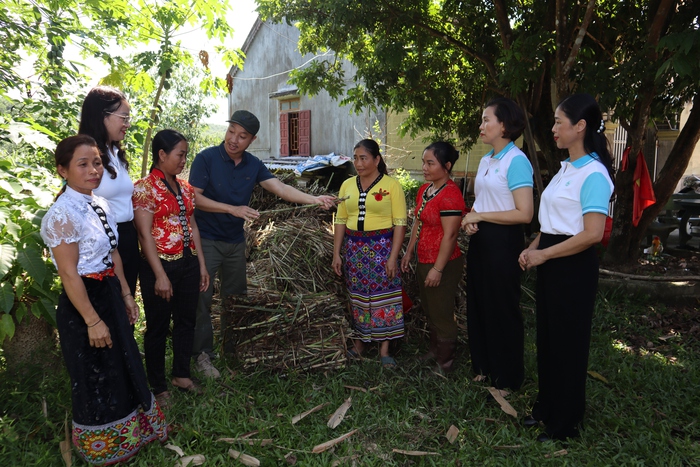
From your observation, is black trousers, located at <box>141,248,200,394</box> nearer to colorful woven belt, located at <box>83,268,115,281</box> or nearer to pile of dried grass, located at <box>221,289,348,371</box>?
pile of dried grass, located at <box>221,289,348,371</box>

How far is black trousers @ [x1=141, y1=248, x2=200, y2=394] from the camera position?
3285 millimetres

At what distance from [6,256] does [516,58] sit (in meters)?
4.53

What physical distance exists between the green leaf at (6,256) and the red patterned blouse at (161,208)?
2.29ft

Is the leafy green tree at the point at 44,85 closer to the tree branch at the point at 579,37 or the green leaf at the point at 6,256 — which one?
the green leaf at the point at 6,256

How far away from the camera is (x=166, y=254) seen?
3.27m

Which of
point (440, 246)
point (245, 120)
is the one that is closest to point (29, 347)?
point (245, 120)

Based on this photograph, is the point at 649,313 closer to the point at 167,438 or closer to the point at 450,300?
the point at 450,300

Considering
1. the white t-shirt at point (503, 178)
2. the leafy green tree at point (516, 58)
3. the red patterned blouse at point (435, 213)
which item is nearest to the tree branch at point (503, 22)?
the leafy green tree at point (516, 58)

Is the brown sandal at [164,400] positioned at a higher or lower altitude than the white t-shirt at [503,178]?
lower

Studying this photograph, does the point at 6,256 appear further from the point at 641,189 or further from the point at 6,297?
the point at 641,189

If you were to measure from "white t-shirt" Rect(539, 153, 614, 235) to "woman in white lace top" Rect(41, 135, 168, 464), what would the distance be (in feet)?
7.87

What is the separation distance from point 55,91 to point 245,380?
351 centimetres

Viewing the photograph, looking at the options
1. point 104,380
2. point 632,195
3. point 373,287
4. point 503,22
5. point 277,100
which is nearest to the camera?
point 104,380

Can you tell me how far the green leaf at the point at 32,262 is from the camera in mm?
2831
